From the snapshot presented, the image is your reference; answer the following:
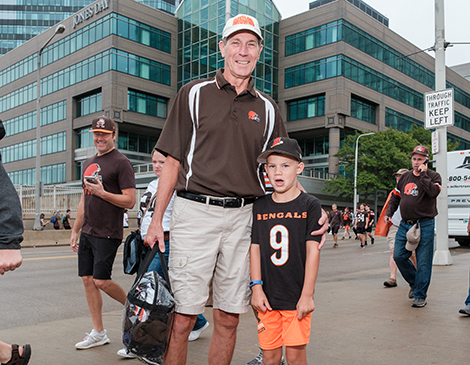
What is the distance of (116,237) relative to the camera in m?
4.52

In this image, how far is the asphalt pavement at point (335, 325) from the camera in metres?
4.14

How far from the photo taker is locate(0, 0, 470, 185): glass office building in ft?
153

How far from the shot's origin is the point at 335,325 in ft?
17.0

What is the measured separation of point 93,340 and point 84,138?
48.7 m

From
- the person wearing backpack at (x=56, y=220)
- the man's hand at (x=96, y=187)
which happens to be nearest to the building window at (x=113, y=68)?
the person wearing backpack at (x=56, y=220)

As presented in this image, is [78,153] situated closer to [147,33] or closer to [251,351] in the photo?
[147,33]

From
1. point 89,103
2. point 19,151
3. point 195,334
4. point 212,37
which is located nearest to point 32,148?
point 19,151

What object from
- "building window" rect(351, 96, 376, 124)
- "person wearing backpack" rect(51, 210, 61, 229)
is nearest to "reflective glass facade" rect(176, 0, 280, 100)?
"building window" rect(351, 96, 376, 124)

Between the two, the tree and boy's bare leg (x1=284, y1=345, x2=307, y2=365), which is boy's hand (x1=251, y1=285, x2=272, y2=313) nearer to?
boy's bare leg (x1=284, y1=345, x2=307, y2=365)

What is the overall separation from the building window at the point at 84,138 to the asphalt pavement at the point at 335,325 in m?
42.4

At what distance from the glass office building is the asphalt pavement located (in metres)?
39.8

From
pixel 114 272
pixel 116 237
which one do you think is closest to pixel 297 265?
pixel 116 237

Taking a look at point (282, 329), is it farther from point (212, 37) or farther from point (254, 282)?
point (212, 37)

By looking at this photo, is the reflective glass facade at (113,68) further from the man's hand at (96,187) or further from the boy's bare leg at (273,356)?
the boy's bare leg at (273,356)
